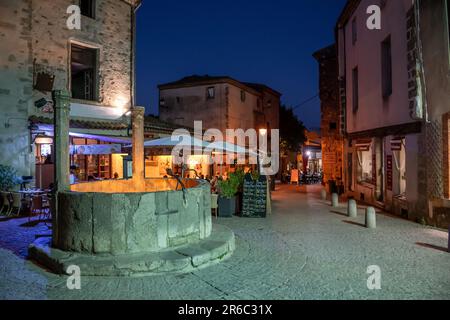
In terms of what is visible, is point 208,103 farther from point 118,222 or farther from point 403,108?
point 118,222

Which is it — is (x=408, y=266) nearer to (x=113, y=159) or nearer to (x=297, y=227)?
(x=297, y=227)

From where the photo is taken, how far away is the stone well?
5.66 metres

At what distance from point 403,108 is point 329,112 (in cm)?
1091

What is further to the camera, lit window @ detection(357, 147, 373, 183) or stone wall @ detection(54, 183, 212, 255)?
lit window @ detection(357, 147, 373, 183)

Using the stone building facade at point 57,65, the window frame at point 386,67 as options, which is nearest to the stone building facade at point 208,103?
the stone building facade at point 57,65

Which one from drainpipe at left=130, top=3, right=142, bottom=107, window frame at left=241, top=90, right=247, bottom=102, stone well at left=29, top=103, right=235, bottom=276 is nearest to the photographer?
stone well at left=29, top=103, right=235, bottom=276

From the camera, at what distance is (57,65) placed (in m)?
13.9

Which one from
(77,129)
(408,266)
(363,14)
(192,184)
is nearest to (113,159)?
(77,129)

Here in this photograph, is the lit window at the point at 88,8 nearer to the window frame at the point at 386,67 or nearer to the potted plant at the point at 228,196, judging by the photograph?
the potted plant at the point at 228,196

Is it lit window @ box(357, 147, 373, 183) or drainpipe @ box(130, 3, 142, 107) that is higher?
drainpipe @ box(130, 3, 142, 107)

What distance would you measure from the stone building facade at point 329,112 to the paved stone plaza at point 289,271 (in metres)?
12.2

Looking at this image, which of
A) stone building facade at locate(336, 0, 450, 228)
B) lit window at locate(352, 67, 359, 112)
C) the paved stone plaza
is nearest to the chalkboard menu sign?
the paved stone plaza

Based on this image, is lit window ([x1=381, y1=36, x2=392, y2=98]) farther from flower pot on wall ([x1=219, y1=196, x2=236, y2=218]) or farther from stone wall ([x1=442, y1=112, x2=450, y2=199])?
flower pot on wall ([x1=219, y1=196, x2=236, y2=218])

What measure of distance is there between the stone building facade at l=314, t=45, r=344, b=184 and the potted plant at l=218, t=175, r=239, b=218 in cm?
1106
